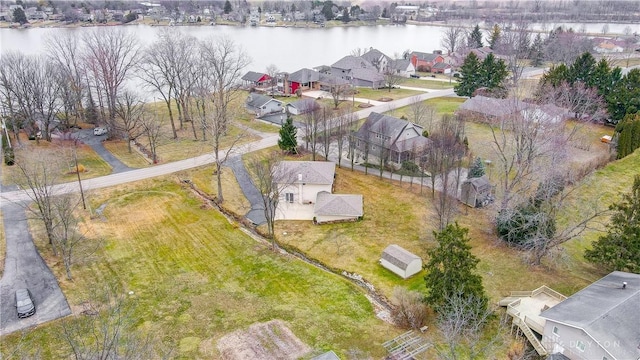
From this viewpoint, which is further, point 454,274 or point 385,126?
point 385,126

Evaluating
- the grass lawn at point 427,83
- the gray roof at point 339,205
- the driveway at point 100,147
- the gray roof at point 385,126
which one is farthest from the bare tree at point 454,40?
the gray roof at point 339,205

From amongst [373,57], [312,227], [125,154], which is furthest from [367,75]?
[312,227]

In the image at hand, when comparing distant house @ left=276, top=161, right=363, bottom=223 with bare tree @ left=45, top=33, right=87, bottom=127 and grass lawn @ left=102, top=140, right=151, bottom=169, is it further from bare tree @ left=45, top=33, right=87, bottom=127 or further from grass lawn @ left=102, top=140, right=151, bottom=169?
bare tree @ left=45, top=33, right=87, bottom=127

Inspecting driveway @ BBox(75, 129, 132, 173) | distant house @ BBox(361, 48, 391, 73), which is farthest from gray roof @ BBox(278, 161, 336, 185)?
distant house @ BBox(361, 48, 391, 73)

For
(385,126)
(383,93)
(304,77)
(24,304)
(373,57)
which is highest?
(373,57)

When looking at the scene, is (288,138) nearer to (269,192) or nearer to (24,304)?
(269,192)

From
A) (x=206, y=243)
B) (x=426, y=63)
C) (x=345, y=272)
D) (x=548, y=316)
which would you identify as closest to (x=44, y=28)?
(x=426, y=63)

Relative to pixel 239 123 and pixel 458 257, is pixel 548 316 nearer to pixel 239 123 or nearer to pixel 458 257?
pixel 458 257
